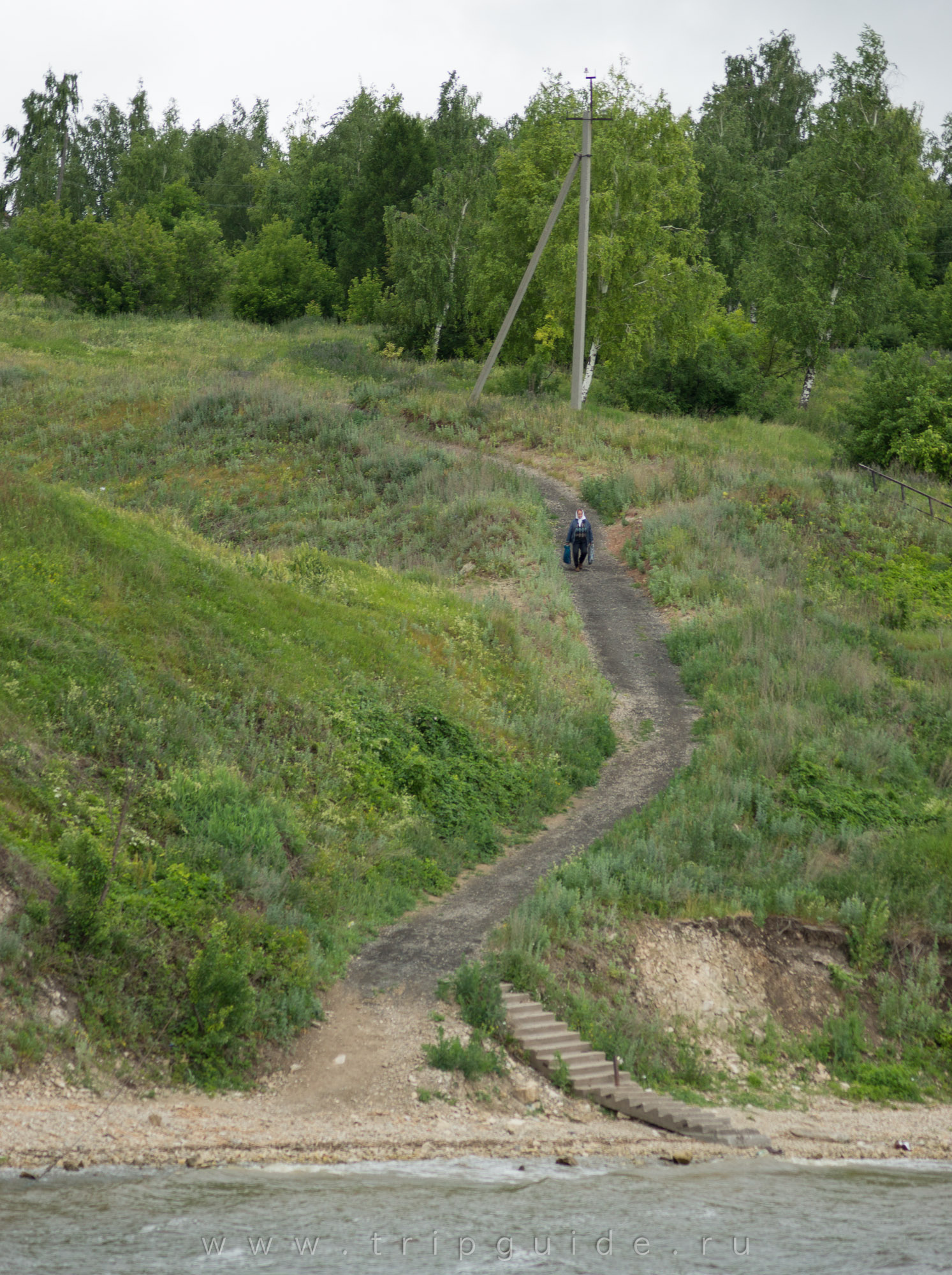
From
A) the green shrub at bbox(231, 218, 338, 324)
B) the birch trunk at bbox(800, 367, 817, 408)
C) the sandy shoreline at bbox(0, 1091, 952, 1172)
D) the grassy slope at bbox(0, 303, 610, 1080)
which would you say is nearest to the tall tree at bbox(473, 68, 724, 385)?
the birch trunk at bbox(800, 367, 817, 408)

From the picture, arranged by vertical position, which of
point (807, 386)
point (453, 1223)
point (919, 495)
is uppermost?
point (807, 386)

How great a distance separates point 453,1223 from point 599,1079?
11.5ft

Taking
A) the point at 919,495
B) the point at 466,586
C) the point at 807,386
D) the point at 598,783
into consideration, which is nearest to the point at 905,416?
the point at 919,495

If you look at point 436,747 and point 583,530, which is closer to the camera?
point 436,747

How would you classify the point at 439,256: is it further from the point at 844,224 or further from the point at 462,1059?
the point at 462,1059

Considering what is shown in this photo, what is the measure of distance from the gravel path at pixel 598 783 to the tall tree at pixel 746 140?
3440 centimetres

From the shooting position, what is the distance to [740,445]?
118ft

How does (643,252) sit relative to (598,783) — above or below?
above

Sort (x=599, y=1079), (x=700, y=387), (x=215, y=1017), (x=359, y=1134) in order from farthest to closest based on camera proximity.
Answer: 1. (x=700, y=387)
2. (x=599, y=1079)
3. (x=215, y=1017)
4. (x=359, y=1134)

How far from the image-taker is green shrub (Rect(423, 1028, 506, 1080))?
9680 millimetres

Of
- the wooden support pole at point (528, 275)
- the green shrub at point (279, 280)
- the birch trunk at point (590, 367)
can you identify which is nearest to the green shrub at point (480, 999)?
the wooden support pole at point (528, 275)

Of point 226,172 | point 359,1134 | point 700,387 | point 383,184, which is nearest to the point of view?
point 359,1134

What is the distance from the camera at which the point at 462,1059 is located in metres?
9.69

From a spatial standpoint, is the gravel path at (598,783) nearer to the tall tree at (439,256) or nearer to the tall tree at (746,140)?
the tall tree at (439,256)
